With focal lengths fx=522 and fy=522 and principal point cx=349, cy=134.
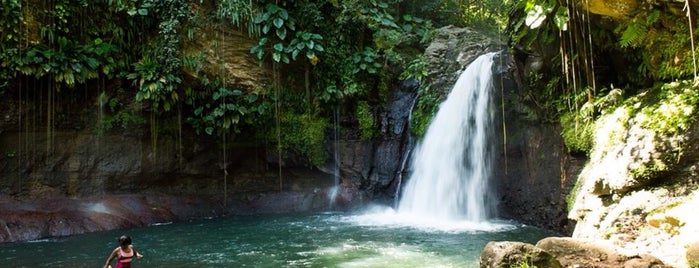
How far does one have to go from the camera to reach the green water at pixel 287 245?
782 cm

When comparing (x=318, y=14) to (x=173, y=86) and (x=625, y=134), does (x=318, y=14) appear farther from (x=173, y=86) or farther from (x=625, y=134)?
(x=625, y=134)

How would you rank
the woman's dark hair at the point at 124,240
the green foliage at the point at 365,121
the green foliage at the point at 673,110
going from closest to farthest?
1. the woman's dark hair at the point at 124,240
2. the green foliage at the point at 673,110
3. the green foliage at the point at 365,121

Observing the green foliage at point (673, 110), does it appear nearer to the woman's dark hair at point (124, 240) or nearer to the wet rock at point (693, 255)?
the wet rock at point (693, 255)

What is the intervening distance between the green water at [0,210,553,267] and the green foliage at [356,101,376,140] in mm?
2963

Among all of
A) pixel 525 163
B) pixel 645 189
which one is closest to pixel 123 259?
pixel 645 189

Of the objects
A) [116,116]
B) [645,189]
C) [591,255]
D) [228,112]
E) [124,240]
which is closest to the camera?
[591,255]

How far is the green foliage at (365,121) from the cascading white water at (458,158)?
5.80 feet

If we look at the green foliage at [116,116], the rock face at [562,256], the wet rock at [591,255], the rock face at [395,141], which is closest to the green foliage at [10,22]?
the green foliage at [116,116]

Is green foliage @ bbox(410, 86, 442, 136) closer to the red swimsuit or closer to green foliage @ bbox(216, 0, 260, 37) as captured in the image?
green foliage @ bbox(216, 0, 260, 37)

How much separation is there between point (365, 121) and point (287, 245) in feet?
19.6

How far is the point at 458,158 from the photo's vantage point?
12367 mm

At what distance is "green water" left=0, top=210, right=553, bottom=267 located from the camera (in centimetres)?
782

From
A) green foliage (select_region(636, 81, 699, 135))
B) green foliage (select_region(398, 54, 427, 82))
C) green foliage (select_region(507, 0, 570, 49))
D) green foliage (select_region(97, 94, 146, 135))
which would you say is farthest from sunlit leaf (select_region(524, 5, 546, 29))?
green foliage (select_region(97, 94, 146, 135))

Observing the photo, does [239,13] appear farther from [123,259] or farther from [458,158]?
[123,259]
